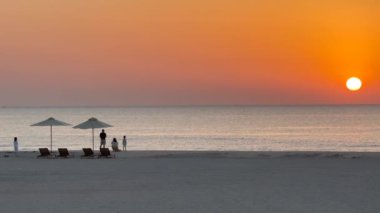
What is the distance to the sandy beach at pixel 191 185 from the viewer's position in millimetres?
14278

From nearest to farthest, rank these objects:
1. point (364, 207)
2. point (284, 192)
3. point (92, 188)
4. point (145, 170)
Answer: point (364, 207)
point (284, 192)
point (92, 188)
point (145, 170)

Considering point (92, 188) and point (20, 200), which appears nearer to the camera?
point (20, 200)

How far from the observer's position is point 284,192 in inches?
648

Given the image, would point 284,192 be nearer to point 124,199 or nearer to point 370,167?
point 124,199

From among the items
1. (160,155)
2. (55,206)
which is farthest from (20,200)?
(160,155)

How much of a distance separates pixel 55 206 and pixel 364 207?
6.48m

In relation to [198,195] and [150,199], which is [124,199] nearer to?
[150,199]

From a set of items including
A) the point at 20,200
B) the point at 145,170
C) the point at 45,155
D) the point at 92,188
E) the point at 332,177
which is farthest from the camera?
the point at 45,155

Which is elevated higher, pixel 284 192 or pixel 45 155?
pixel 45 155

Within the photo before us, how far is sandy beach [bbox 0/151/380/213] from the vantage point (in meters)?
14.3

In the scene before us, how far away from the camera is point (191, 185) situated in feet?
59.9

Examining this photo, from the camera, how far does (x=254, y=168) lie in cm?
2372

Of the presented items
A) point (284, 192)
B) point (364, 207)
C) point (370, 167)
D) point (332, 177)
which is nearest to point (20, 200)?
point (284, 192)

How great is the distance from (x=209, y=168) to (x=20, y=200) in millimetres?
9587
